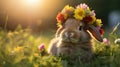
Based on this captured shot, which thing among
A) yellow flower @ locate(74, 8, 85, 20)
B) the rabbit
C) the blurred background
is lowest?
the rabbit

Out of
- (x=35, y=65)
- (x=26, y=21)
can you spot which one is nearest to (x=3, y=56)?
(x=35, y=65)

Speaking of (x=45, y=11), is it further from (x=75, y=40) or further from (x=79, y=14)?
(x=75, y=40)

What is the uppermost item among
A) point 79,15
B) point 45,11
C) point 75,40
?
point 45,11

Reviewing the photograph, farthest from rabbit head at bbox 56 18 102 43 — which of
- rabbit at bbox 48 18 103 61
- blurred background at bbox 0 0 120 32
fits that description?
blurred background at bbox 0 0 120 32

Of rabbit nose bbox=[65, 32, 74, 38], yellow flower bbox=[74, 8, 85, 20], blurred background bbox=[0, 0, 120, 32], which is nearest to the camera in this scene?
rabbit nose bbox=[65, 32, 74, 38]

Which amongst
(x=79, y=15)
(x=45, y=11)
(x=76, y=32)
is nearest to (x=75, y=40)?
(x=76, y=32)

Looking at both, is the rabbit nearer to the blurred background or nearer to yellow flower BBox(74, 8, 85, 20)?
yellow flower BBox(74, 8, 85, 20)

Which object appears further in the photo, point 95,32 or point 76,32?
point 95,32

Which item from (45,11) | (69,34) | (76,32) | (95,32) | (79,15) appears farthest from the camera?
(45,11)
